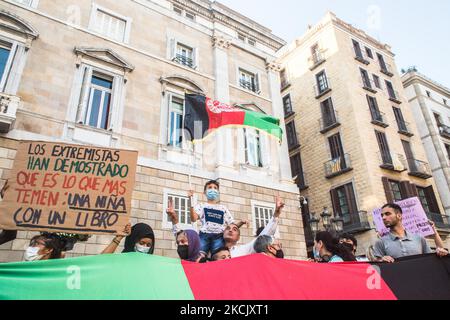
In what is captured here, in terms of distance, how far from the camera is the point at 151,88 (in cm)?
1164

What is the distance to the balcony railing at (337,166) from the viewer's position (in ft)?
62.6

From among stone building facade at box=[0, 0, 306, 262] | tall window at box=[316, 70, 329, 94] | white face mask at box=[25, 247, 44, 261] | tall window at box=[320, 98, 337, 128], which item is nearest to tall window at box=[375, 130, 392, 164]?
tall window at box=[320, 98, 337, 128]

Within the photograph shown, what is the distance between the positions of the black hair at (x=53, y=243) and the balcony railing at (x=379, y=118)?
20351mm

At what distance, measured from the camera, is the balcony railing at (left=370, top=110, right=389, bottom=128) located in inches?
804

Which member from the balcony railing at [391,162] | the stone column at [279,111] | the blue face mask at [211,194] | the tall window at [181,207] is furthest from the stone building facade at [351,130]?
the blue face mask at [211,194]

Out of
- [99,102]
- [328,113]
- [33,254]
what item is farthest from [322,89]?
[33,254]

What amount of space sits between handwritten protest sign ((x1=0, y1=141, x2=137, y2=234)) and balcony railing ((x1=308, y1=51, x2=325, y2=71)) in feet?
71.0

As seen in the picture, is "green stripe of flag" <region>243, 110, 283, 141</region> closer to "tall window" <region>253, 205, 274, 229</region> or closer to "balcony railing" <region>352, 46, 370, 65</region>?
"tall window" <region>253, 205, 274, 229</region>

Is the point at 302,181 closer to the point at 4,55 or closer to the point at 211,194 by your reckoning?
the point at 211,194

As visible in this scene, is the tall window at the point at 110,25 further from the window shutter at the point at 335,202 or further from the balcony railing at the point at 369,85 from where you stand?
the balcony railing at the point at 369,85

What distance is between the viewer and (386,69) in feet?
82.2

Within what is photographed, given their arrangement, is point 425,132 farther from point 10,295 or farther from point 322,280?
point 10,295
